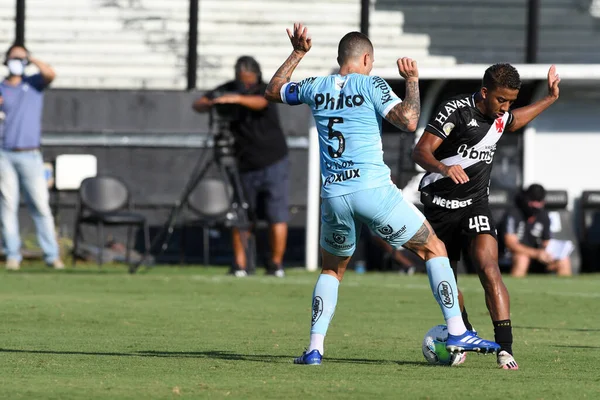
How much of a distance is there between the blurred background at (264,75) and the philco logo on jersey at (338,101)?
10.9m

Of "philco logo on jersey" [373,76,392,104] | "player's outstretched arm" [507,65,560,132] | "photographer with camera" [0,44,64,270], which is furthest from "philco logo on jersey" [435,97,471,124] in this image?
"photographer with camera" [0,44,64,270]

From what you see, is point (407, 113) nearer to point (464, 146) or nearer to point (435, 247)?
point (435, 247)

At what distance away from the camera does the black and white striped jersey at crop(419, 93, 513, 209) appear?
318 inches

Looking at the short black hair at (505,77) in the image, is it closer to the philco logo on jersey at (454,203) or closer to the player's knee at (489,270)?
the philco logo on jersey at (454,203)

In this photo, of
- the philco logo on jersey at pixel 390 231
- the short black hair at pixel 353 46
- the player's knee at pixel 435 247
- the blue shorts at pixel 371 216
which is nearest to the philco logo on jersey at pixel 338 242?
the blue shorts at pixel 371 216

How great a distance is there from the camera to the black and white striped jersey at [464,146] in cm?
808

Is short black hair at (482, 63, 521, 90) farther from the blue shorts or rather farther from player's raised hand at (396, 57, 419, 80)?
the blue shorts

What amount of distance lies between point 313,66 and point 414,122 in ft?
45.3

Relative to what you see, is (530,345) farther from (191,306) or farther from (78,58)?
(78,58)

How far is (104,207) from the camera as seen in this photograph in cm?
1781

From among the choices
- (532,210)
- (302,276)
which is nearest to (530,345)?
(302,276)

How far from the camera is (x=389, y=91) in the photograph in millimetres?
7508

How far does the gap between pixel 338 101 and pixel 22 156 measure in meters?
9.39

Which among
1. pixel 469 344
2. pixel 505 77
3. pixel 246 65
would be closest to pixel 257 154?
pixel 246 65
